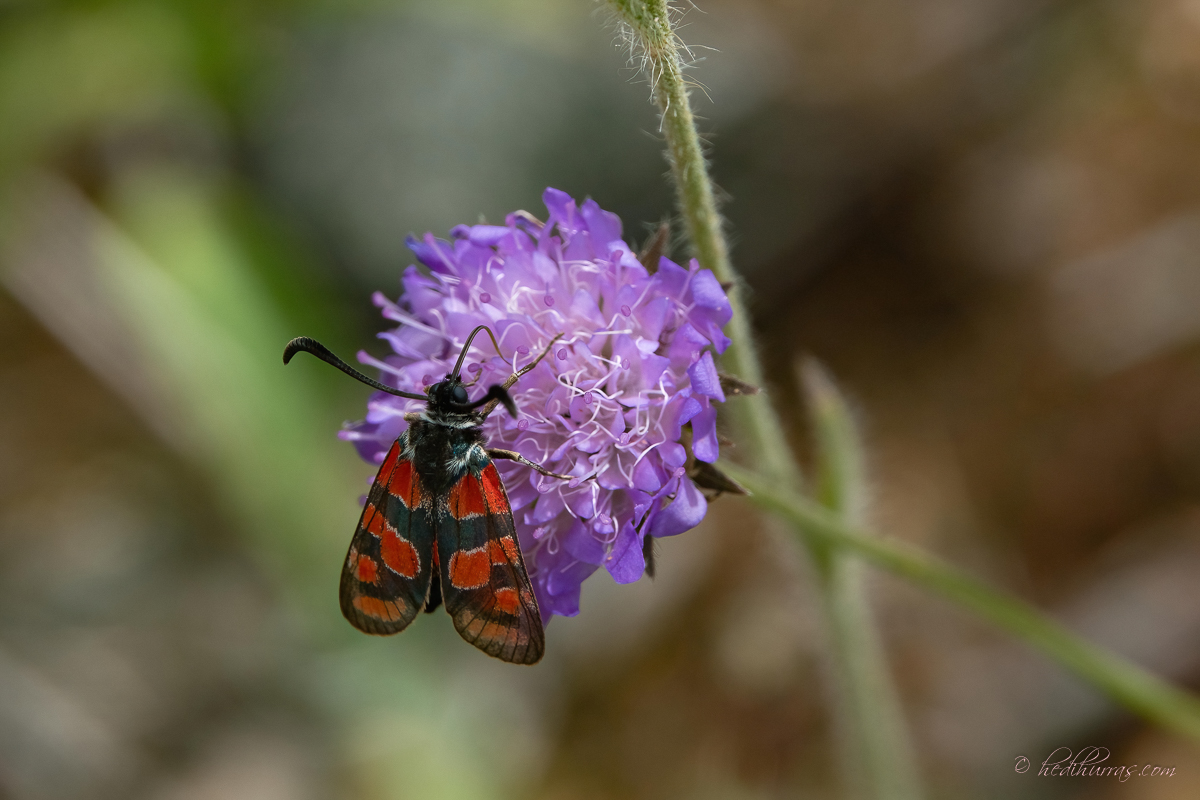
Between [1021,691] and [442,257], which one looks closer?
[442,257]

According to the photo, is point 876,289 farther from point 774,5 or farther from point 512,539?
point 512,539

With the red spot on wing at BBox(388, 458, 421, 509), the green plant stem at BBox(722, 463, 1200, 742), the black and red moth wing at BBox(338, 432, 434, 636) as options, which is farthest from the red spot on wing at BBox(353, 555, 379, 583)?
the green plant stem at BBox(722, 463, 1200, 742)

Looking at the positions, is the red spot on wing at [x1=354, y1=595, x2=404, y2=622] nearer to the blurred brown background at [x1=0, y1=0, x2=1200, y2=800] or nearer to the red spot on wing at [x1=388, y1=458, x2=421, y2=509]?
the red spot on wing at [x1=388, y1=458, x2=421, y2=509]

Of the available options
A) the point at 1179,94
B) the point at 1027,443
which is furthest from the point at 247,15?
the point at 1179,94

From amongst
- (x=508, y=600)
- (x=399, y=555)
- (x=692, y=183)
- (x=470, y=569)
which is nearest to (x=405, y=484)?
(x=399, y=555)

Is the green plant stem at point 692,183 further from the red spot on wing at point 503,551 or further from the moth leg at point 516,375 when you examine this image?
the red spot on wing at point 503,551

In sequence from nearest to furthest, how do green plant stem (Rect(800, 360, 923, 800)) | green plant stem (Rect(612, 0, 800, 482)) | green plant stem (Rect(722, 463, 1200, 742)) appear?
green plant stem (Rect(612, 0, 800, 482)) < green plant stem (Rect(722, 463, 1200, 742)) < green plant stem (Rect(800, 360, 923, 800))

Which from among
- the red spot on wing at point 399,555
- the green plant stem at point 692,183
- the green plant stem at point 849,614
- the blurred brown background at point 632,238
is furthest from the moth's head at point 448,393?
the blurred brown background at point 632,238
